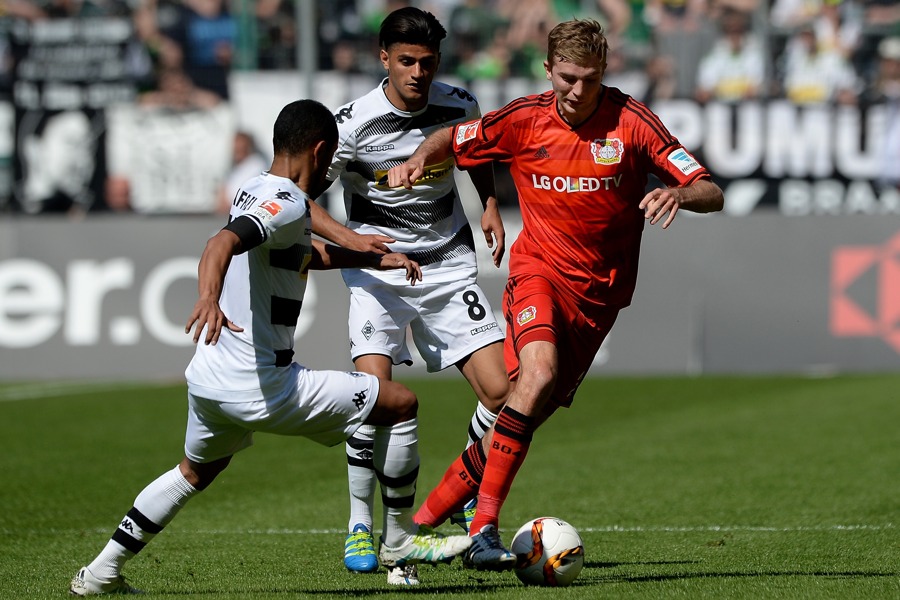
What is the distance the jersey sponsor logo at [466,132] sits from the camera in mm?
6430

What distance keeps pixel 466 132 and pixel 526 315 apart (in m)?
0.93

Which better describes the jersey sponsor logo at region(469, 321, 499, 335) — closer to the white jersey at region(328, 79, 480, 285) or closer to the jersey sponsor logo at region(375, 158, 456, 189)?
the white jersey at region(328, 79, 480, 285)

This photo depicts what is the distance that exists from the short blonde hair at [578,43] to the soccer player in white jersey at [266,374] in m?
Result: 1.10

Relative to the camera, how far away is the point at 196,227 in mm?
15773

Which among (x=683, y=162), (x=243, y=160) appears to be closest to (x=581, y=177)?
(x=683, y=162)

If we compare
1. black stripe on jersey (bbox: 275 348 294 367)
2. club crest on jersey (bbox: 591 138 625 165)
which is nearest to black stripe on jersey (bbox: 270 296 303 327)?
black stripe on jersey (bbox: 275 348 294 367)

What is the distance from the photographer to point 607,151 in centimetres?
613

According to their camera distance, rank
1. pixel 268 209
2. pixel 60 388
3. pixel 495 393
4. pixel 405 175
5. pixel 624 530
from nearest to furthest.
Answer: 1. pixel 268 209
2. pixel 405 175
3. pixel 495 393
4. pixel 624 530
5. pixel 60 388

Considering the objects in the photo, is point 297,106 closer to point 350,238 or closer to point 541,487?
point 350,238

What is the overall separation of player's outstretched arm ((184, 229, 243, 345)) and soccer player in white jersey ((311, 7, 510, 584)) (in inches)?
75.2

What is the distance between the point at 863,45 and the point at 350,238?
1324 cm

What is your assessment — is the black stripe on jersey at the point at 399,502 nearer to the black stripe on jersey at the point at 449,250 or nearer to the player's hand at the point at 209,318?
the player's hand at the point at 209,318

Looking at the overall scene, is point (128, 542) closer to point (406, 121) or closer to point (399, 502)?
point (399, 502)

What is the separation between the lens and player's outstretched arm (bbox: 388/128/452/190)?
6082mm
